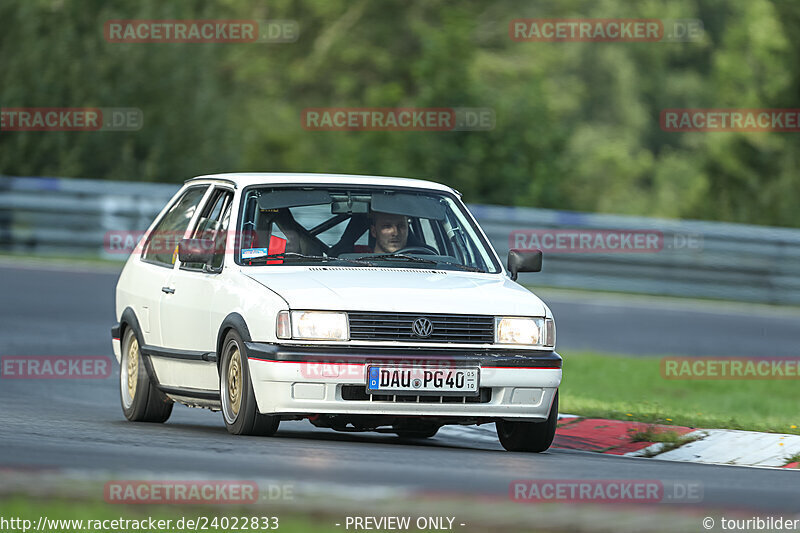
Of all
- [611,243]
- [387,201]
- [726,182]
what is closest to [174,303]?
[387,201]

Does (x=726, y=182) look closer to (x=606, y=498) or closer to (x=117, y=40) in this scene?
(x=117, y=40)

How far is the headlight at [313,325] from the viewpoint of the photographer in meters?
9.37

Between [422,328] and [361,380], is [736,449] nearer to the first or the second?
[422,328]

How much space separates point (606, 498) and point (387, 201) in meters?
3.78

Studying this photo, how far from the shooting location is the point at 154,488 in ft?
23.1

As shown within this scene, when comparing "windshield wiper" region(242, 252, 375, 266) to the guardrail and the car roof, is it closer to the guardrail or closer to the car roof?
the car roof

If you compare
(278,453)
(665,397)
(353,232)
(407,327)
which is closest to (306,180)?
(353,232)

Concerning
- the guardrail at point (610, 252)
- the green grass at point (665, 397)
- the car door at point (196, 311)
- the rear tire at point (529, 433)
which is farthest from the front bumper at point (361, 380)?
the guardrail at point (610, 252)

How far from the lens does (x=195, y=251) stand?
10359 millimetres

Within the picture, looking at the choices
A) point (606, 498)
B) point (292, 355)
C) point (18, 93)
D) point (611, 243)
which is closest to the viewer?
point (606, 498)

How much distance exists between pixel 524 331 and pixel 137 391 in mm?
3094

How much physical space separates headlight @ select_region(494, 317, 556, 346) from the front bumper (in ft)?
0.25

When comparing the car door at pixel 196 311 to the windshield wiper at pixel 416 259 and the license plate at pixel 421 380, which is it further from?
the license plate at pixel 421 380

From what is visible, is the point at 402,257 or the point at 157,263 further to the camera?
the point at 157,263
